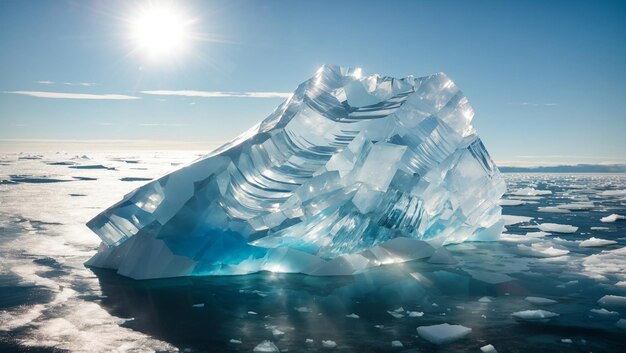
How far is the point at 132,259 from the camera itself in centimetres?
734

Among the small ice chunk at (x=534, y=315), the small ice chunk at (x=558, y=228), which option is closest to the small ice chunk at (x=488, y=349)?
the small ice chunk at (x=534, y=315)

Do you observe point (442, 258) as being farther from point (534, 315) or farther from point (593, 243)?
point (593, 243)

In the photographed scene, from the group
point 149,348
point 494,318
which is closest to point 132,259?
point 149,348

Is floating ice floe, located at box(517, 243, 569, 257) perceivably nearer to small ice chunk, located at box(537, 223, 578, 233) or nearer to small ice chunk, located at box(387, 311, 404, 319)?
small ice chunk, located at box(537, 223, 578, 233)

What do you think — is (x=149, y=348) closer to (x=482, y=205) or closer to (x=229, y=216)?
(x=229, y=216)

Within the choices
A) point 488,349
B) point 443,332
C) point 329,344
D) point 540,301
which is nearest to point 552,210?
point 540,301

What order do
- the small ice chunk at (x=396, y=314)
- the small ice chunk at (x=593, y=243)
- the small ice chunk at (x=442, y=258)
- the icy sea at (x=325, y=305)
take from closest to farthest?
the icy sea at (x=325, y=305) < the small ice chunk at (x=396, y=314) < the small ice chunk at (x=442, y=258) < the small ice chunk at (x=593, y=243)

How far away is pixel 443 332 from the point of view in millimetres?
4617

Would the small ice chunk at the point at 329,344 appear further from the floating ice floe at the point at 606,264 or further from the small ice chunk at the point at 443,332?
the floating ice floe at the point at 606,264

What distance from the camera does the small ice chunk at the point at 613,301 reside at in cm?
576

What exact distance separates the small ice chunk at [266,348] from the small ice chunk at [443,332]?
1.38 metres

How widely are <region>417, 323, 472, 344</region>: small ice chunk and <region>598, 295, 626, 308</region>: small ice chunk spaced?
216cm

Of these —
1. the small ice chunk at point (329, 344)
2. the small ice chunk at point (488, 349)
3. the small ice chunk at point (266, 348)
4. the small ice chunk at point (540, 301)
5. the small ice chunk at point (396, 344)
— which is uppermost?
the small ice chunk at point (266, 348)

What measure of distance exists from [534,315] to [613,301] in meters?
1.34
